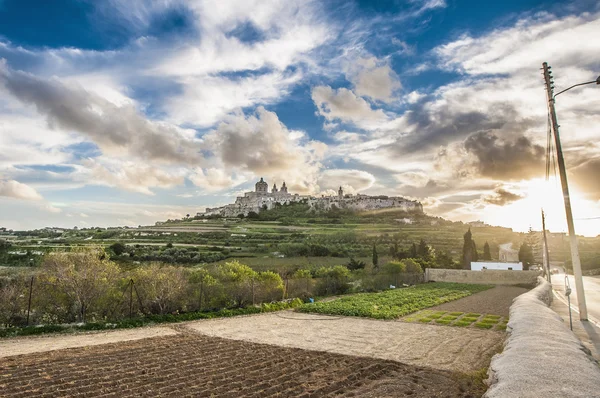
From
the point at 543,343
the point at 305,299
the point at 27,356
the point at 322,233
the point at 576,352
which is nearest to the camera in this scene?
the point at 576,352

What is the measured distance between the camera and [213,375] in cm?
908

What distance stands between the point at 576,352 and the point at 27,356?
13536mm

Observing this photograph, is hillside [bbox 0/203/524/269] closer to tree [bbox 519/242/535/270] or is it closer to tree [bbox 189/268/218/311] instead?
tree [bbox 519/242/535/270]

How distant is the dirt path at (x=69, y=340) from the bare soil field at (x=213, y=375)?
1.28 m

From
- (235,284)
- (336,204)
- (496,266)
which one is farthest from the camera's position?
(336,204)

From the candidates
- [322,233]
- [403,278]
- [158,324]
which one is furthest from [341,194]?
[158,324]

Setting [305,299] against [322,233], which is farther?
[322,233]

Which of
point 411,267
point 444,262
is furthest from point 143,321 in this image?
point 444,262

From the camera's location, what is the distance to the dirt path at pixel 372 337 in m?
11.5

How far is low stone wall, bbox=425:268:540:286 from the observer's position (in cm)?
4581

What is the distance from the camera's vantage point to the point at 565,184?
543 inches

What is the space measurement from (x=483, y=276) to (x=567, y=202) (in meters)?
37.3

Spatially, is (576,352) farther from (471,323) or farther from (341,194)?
(341,194)

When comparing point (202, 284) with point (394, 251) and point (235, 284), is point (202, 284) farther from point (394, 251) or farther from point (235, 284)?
point (394, 251)
